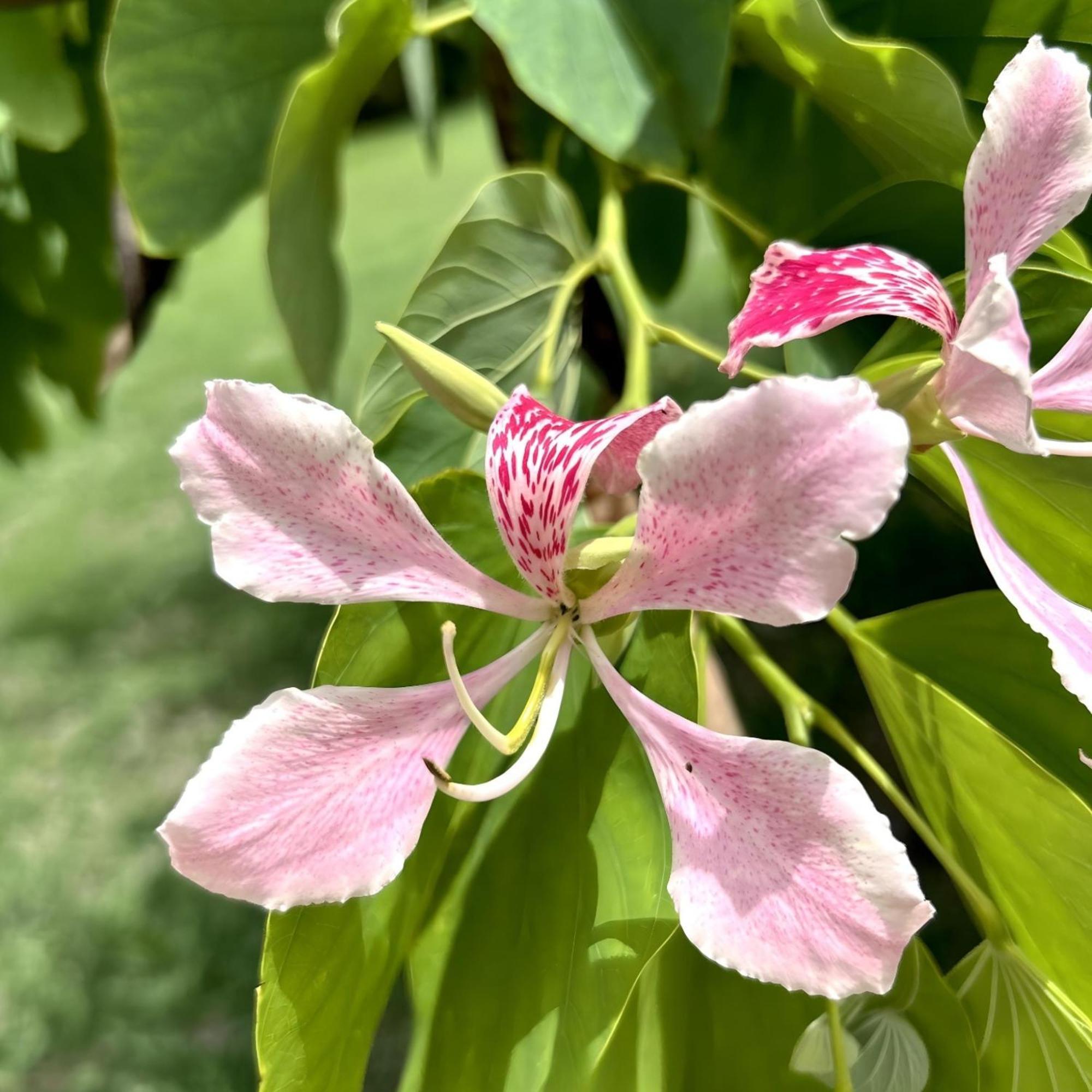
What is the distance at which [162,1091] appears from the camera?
825 millimetres

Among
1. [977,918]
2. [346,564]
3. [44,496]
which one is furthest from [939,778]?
[44,496]

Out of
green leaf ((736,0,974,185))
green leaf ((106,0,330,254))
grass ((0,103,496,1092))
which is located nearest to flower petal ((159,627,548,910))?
green leaf ((736,0,974,185))

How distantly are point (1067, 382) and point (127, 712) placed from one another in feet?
3.79

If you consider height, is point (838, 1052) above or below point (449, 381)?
below

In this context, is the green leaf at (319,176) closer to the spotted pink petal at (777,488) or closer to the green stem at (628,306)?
the green stem at (628,306)

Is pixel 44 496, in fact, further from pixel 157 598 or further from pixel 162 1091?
pixel 162 1091

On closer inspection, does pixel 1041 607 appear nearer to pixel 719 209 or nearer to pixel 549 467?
pixel 549 467

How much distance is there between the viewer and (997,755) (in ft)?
0.97

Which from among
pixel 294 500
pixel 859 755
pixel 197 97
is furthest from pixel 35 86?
pixel 859 755

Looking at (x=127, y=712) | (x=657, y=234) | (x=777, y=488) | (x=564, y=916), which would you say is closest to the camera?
(x=777, y=488)

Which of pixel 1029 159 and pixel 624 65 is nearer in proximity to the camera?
pixel 1029 159

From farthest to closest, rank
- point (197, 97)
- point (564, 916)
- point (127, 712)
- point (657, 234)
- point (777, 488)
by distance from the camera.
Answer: point (127, 712) → point (657, 234) → point (197, 97) → point (564, 916) → point (777, 488)

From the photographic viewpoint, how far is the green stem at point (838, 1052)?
289 mm

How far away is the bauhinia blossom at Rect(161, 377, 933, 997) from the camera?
0.22m
